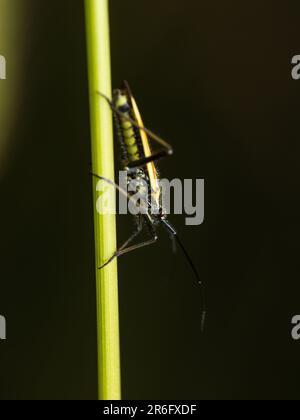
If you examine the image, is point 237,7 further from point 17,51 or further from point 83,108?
point 17,51

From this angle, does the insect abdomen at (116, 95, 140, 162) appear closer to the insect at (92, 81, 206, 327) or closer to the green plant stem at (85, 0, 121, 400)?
the insect at (92, 81, 206, 327)

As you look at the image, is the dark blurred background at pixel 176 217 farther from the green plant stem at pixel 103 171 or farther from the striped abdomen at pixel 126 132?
the green plant stem at pixel 103 171

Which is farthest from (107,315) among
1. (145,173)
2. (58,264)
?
(58,264)

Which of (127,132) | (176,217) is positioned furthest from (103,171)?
(176,217)

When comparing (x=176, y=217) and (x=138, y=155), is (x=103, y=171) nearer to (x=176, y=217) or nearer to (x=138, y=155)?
(x=138, y=155)

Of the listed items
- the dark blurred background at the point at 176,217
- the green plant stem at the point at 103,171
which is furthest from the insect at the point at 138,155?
the dark blurred background at the point at 176,217

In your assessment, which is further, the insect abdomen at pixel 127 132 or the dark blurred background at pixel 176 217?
the dark blurred background at pixel 176 217

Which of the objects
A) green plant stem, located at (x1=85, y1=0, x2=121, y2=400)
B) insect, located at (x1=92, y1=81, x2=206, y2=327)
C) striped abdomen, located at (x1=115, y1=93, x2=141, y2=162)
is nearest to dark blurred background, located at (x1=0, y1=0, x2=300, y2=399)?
insect, located at (x1=92, y1=81, x2=206, y2=327)
